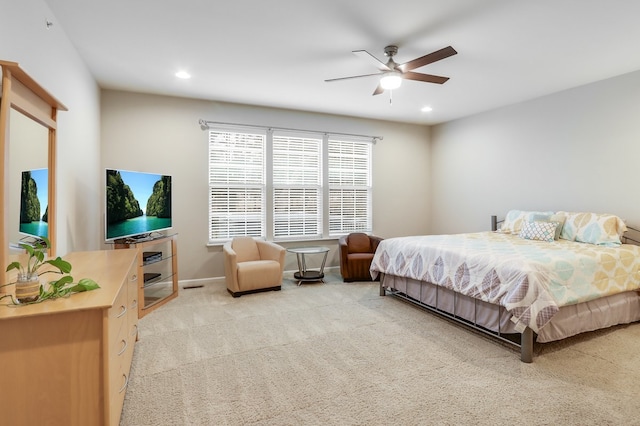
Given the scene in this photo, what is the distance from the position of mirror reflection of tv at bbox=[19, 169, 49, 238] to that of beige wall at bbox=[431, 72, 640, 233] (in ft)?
18.8

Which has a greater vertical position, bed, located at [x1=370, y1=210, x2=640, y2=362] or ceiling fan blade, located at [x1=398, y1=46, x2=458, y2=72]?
ceiling fan blade, located at [x1=398, y1=46, x2=458, y2=72]

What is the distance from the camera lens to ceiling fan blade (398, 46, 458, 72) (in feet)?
8.89

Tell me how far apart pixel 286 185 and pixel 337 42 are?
281 cm

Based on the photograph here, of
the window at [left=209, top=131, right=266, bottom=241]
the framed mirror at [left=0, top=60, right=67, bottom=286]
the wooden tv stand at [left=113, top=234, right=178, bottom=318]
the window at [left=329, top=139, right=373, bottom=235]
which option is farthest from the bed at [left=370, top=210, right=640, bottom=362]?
the framed mirror at [left=0, top=60, right=67, bottom=286]

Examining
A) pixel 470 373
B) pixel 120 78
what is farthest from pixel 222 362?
pixel 120 78

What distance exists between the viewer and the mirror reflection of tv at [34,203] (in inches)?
75.6

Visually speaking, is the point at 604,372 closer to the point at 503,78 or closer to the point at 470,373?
the point at 470,373

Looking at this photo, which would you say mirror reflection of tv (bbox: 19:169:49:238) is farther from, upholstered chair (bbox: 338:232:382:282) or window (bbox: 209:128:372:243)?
upholstered chair (bbox: 338:232:382:282)

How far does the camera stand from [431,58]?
2871mm

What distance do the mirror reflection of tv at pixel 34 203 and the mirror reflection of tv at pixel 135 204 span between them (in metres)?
1.28

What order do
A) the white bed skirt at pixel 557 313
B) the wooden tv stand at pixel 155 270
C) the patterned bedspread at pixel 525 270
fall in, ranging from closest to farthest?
the patterned bedspread at pixel 525 270, the white bed skirt at pixel 557 313, the wooden tv stand at pixel 155 270

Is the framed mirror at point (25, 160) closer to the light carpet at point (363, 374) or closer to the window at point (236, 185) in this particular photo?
the light carpet at point (363, 374)

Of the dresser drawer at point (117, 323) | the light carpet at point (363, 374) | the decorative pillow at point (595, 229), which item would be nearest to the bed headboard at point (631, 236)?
the decorative pillow at point (595, 229)

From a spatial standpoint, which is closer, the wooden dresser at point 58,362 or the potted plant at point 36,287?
the wooden dresser at point 58,362
